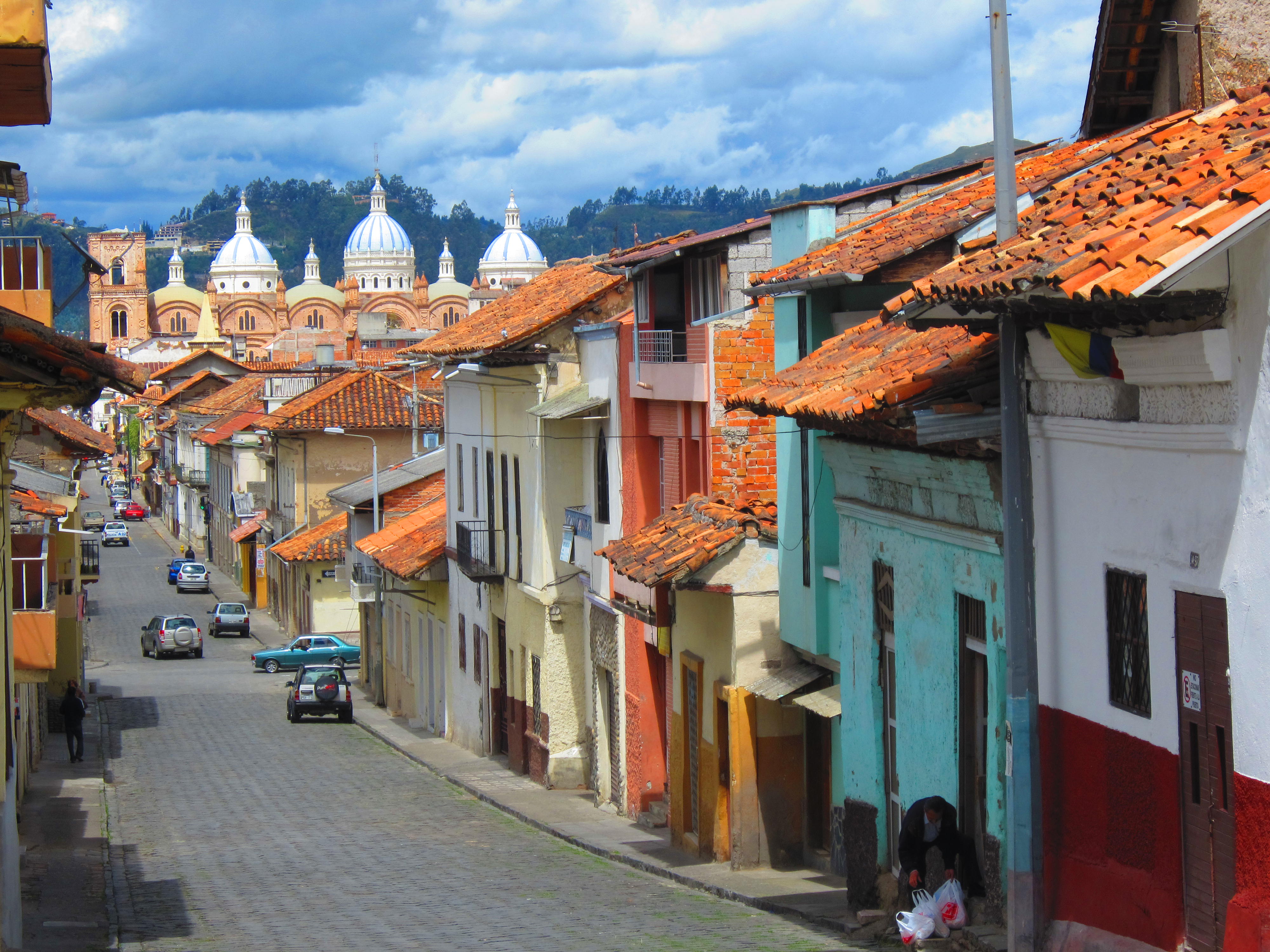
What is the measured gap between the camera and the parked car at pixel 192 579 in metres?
65.8

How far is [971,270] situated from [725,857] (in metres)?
9.11

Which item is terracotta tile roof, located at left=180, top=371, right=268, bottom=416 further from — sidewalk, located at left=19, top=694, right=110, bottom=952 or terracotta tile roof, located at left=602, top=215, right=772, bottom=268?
terracotta tile roof, located at left=602, top=215, right=772, bottom=268

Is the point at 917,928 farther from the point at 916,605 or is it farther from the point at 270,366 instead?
the point at 270,366

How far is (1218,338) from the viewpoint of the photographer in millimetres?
6789

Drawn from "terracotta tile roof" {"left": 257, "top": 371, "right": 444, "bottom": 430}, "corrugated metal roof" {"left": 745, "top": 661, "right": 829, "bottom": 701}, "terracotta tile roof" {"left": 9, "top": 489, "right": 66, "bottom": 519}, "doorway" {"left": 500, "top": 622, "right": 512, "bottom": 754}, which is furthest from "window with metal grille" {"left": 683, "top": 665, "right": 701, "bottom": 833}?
"terracotta tile roof" {"left": 257, "top": 371, "right": 444, "bottom": 430}

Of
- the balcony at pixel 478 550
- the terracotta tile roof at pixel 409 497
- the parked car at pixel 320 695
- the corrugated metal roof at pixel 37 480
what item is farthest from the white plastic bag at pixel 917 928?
the terracotta tile roof at pixel 409 497

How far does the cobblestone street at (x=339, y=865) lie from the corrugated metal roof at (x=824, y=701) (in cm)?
169

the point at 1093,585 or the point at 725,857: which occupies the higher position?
the point at 1093,585

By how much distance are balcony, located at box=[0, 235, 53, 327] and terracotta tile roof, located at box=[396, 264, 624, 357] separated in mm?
10006

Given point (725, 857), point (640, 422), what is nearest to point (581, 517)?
point (640, 422)

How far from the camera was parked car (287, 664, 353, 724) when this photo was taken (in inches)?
1345

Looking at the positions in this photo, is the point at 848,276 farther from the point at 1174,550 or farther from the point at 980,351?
the point at 1174,550

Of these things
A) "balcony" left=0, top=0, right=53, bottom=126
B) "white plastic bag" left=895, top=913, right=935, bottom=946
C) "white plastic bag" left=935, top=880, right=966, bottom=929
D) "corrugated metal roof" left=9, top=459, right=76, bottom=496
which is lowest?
"white plastic bag" left=895, top=913, right=935, bottom=946

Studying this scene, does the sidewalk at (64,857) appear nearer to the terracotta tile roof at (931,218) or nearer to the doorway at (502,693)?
the doorway at (502,693)
